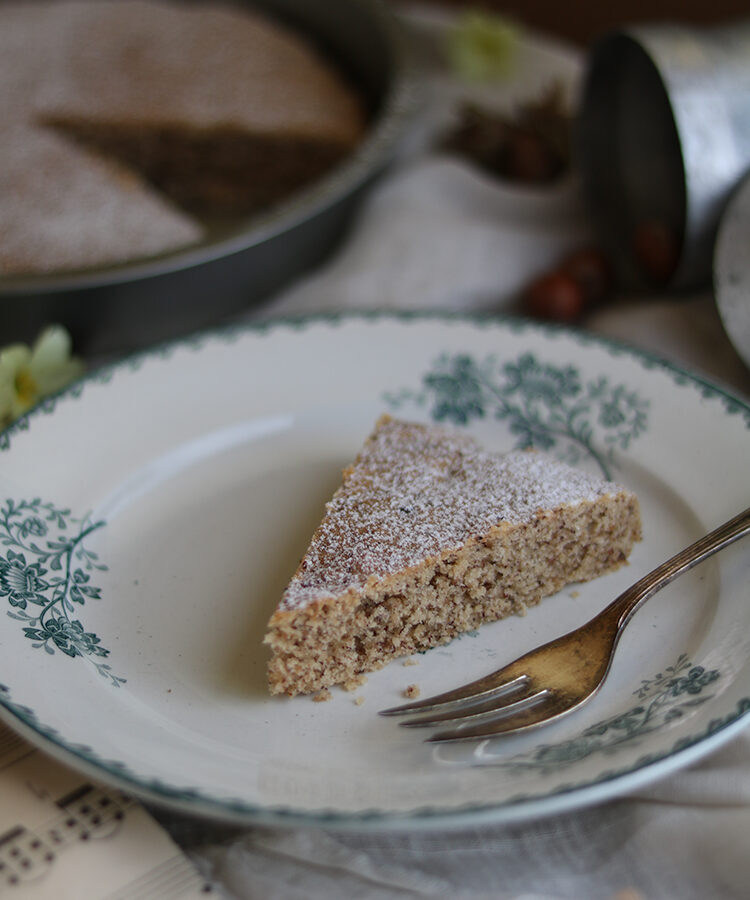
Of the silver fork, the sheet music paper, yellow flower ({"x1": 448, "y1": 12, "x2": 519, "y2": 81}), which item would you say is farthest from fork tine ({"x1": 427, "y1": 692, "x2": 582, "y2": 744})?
yellow flower ({"x1": 448, "y1": 12, "x2": 519, "y2": 81})

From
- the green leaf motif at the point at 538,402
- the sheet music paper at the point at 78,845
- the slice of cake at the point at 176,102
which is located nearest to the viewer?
the sheet music paper at the point at 78,845

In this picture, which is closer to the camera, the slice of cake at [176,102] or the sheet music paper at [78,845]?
the sheet music paper at [78,845]

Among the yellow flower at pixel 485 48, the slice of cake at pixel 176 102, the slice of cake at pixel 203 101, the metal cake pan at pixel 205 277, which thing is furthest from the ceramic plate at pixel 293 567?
the yellow flower at pixel 485 48

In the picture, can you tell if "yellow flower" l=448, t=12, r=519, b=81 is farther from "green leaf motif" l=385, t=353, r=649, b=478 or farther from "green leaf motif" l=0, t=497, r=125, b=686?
"green leaf motif" l=0, t=497, r=125, b=686

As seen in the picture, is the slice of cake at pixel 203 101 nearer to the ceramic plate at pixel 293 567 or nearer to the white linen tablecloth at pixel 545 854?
the ceramic plate at pixel 293 567

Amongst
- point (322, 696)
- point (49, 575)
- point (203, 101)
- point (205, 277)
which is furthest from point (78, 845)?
point (203, 101)

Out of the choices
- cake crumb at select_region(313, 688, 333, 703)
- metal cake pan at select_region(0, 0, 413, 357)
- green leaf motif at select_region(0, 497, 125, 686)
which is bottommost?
green leaf motif at select_region(0, 497, 125, 686)

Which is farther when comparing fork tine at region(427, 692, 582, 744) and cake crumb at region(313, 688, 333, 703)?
cake crumb at region(313, 688, 333, 703)

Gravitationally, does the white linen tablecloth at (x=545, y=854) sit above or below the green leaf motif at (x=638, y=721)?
below
